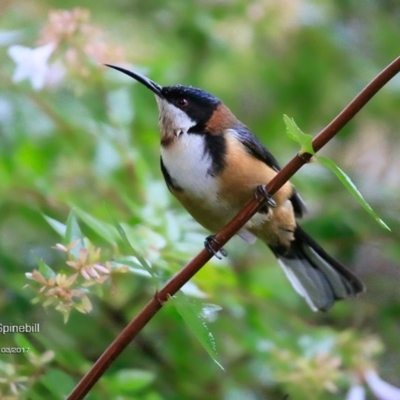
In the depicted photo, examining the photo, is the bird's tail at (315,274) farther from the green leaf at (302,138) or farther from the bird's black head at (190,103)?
the green leaf at (302,138)

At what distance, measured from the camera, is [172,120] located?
7.72 feet

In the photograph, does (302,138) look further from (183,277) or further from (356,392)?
(356,392)

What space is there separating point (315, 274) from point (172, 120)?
29.9 inches

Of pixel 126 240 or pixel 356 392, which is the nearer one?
pixel 126 240

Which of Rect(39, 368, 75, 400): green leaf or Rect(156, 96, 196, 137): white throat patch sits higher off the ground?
Rect(156, 96, 196, 137): white throat patch

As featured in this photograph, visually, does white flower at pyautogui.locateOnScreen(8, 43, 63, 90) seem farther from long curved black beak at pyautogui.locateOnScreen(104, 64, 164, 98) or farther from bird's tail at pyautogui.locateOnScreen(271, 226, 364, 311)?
bird's tail at pyautogui.locateOnScreen(271, 226, 364, 311)

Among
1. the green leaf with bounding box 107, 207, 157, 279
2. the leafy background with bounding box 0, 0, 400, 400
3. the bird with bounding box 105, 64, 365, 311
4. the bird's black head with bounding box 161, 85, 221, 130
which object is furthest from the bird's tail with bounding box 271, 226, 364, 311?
the green leaf with bounding box 107, 207, 157, 279

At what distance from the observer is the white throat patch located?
232 cm

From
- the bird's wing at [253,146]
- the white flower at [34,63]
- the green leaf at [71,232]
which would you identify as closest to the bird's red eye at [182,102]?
the bird's wing at [253,146]

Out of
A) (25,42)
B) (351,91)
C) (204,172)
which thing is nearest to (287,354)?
(204,172)

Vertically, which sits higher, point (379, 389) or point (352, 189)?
point (352, 189)

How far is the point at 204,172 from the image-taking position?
222 cm

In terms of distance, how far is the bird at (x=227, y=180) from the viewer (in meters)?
2.23

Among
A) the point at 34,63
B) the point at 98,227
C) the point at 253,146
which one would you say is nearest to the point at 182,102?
the point at 253,146
